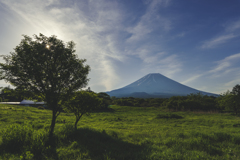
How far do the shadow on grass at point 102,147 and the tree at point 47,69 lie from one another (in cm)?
225

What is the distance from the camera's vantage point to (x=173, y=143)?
9398mm

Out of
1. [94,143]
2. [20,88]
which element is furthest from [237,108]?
[20,88]

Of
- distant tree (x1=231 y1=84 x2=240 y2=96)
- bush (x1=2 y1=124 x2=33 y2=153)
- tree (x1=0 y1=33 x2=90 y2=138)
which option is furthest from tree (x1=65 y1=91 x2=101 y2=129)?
distant tree (x1=231 y1=84 x2=240 y2=96)

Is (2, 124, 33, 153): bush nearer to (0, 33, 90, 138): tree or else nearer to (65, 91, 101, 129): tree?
(0, 33, 90, 138): tree

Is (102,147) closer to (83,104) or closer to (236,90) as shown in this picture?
(83,104)

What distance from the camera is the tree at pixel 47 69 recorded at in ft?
30.4

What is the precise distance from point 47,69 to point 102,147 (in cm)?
773

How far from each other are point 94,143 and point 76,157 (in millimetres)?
2448

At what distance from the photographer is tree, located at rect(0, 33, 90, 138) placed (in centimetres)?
927

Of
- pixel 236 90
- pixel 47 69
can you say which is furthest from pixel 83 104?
pixel 236 90

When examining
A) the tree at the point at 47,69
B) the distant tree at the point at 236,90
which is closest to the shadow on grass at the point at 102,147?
the tree at the point at 47,69

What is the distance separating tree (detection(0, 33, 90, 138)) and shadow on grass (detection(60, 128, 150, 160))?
2.25m

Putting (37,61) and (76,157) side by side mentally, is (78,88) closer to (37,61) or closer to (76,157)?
(37,61)

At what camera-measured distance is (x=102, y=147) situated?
8.63 m
